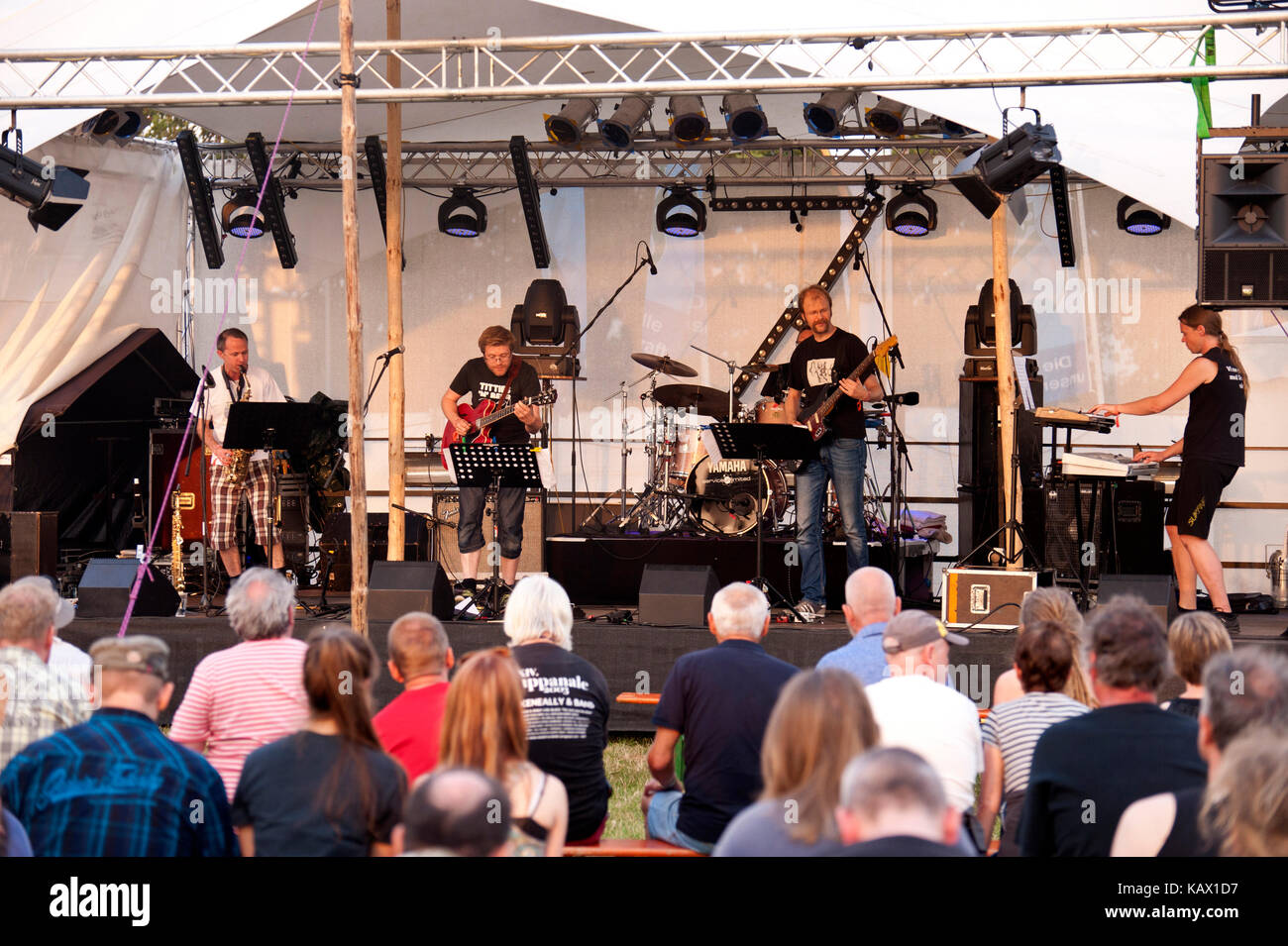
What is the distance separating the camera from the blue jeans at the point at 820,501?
8117mm

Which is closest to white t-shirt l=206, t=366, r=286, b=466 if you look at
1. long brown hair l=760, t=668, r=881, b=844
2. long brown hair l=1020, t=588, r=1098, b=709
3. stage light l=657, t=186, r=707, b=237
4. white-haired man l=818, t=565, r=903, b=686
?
stage light l=657, t=186, r=707, b=237

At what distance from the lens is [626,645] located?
7.30m

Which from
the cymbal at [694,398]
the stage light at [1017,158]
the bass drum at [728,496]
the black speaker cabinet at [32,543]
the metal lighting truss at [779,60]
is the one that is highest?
the metal lighting truss at [779,60]

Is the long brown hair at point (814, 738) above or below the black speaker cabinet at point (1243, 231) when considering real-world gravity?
below

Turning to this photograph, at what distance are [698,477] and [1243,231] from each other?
4.26m

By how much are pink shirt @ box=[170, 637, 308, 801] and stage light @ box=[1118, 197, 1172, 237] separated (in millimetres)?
9033

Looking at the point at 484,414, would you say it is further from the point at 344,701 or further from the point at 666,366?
the point at 344,701

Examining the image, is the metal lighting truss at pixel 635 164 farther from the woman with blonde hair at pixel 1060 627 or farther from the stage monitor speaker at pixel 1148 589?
the woman with blonde hair at pixel 1060 627

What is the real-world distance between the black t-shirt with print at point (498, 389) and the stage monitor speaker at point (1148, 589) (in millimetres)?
3787

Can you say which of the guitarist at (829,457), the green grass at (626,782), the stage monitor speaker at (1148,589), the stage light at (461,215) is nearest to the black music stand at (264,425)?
the green grass at (626,782)

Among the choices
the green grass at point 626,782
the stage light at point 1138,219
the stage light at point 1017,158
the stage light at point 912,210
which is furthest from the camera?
→ the stage light at point 912,210

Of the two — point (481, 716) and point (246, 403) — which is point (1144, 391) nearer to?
point (246, 403)
